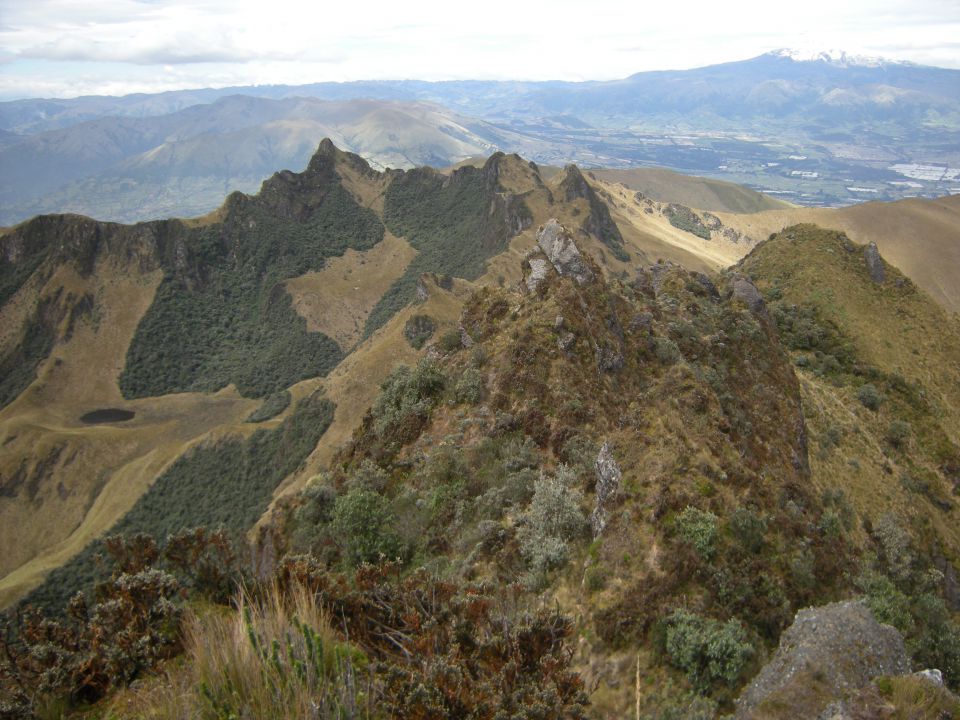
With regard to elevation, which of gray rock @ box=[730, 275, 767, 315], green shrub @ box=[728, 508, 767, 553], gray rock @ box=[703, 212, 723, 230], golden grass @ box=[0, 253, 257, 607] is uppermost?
gray rock @ box=[703, 212, 723, 230]

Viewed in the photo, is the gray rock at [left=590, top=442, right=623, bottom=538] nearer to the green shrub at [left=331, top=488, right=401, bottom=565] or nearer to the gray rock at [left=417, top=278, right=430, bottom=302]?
the green shrub at [left=331, top=488, right=401, bottom=565]

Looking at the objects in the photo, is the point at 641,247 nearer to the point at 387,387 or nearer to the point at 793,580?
the point at 387,387

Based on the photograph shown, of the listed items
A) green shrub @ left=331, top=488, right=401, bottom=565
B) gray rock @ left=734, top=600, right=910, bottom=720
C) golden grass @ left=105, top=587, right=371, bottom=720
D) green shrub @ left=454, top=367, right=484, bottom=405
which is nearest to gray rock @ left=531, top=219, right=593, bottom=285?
green shrub @ left=454, top=367, right=484, bottom=405

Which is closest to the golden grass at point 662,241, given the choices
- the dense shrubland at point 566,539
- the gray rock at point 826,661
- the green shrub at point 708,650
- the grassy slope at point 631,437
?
the grassy slope at point 631,437

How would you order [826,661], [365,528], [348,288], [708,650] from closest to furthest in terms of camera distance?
[826,661] < [708,650] < [365,528] < [348,288]

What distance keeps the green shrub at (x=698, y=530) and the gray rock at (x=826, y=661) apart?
2.66m

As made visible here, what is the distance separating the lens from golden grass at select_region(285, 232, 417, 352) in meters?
111

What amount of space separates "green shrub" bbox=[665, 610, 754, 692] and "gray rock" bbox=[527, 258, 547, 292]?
742 inches

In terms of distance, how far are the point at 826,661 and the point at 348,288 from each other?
118057mm

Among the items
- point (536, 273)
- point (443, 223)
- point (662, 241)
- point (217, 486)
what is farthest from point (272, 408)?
point (662, 241)

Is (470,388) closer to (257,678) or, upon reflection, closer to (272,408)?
(257,678)

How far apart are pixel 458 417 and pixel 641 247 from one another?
380 ft

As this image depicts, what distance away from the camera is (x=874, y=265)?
51.8 metres

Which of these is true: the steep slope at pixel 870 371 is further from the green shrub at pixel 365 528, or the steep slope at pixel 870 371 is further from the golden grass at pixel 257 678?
the golden grass at pixel 257 678
